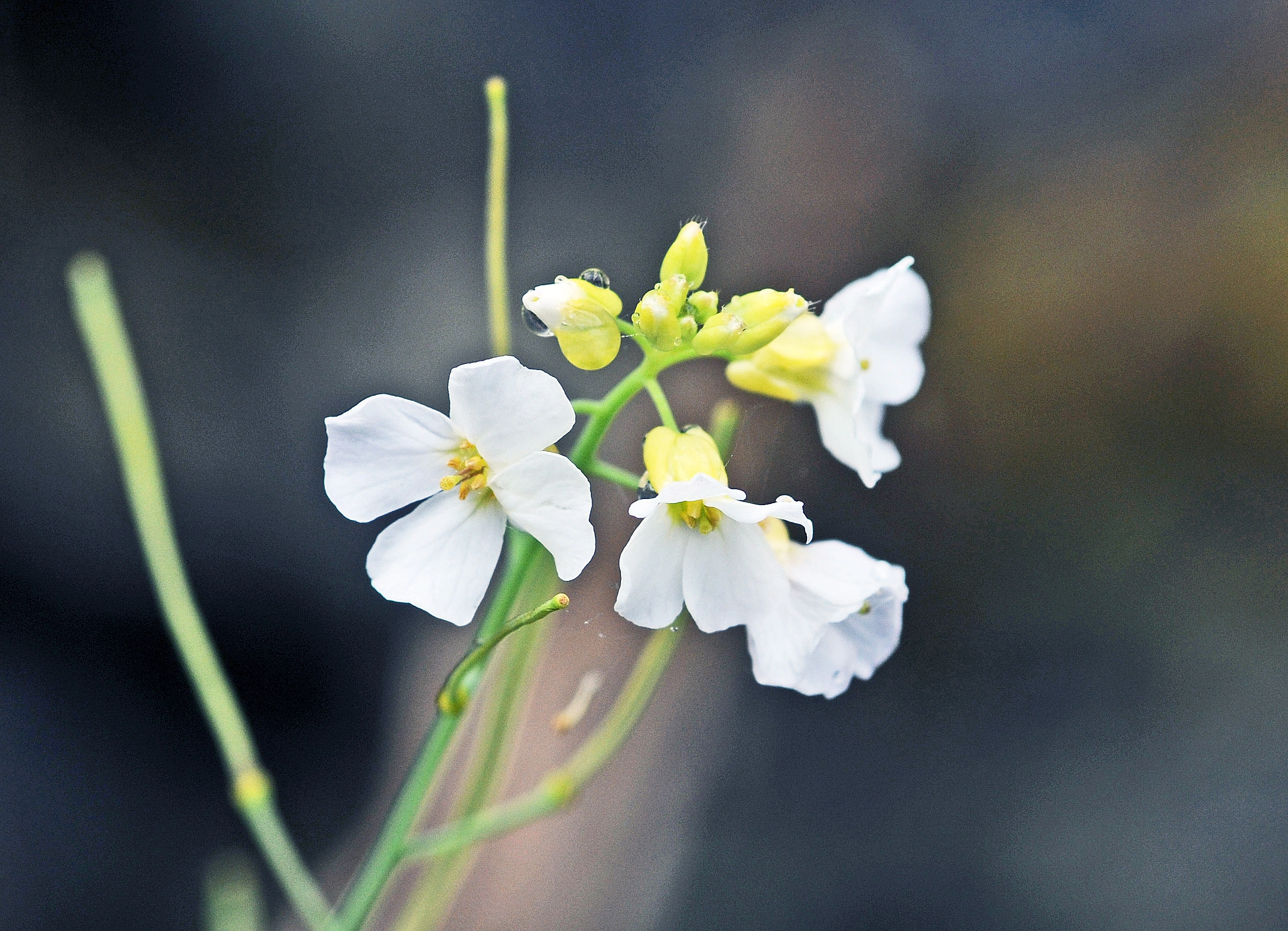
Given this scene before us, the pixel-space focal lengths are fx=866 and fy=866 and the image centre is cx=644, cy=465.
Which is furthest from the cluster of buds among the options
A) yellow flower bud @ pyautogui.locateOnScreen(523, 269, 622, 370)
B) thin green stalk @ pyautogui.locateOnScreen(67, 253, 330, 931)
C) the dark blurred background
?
the dark blurred background

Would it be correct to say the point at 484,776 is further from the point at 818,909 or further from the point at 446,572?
the point at 818,909

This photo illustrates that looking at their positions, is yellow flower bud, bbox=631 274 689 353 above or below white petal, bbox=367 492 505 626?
above

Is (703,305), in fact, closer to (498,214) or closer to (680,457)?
(680,457)

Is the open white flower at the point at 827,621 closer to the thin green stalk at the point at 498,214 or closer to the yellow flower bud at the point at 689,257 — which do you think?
the yellow flower bud at the point at 689,257

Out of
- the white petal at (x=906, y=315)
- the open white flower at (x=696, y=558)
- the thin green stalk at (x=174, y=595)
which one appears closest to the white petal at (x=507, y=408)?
the open white flower at (x=696, y=558)

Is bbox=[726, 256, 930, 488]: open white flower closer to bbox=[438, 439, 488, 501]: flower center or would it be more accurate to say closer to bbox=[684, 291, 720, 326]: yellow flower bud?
bbox=[684, 291, 720, 326]: yellow flower bud

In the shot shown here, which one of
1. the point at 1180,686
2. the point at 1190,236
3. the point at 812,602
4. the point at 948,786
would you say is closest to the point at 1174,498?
the point at 1180,686
